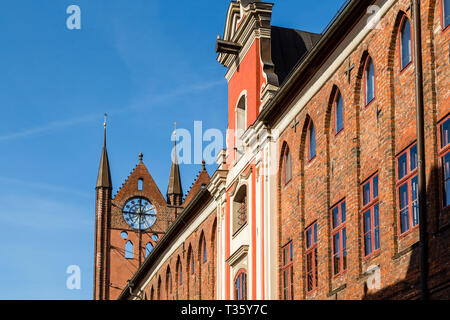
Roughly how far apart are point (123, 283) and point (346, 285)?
197 feet

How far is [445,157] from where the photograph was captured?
864 inches

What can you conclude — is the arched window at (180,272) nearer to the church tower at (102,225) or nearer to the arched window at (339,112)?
the arched window at (339,112)

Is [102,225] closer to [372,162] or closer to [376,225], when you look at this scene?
[372,162]

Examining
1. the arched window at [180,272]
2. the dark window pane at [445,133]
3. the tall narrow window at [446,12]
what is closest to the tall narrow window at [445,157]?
the dark window pane at [445,133]

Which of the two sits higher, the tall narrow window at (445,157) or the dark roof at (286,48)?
the dark roof at (286,48)

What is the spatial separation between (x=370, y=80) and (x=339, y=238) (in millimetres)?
4625

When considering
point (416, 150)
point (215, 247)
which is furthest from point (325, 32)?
point (215, 247)

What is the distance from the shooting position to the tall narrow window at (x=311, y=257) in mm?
30000

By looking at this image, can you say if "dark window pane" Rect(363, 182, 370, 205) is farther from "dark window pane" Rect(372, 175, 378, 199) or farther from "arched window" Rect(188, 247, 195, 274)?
"arched window" Rect(188, 247, 195, 274)

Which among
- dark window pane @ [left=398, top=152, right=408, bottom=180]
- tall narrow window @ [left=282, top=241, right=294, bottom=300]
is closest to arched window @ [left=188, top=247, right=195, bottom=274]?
tall narrow window @ [left=282, top=241, right=294, bottom=300]

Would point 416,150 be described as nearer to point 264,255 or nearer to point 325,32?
point 325,32

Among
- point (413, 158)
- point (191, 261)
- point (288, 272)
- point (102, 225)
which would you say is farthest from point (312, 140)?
point (102, 225)

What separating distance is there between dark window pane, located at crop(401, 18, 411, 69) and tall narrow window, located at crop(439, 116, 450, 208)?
268cm

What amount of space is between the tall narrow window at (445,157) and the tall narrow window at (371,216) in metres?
3.67
